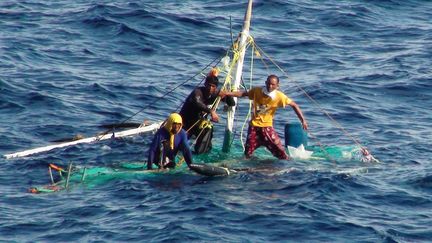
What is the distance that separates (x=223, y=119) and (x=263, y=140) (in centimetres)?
510

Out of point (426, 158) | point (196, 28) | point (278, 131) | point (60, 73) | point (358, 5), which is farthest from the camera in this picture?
point (358, 5)

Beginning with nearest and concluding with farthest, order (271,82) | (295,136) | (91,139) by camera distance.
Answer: (271,82) → (295,136) → (91,139)

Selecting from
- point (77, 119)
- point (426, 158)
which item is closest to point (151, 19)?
point (77, 119)

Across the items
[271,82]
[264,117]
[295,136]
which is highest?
[271,82]

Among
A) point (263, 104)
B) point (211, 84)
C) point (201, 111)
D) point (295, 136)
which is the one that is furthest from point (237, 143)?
point (211, 84)

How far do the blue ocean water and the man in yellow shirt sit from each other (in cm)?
51

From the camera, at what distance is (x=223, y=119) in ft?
98.2

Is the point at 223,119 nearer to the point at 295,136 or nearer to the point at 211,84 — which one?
the point at 295,136

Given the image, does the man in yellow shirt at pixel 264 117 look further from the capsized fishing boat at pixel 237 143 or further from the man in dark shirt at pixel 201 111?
the capsized fishing boat at pixel 237 143

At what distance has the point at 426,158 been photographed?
1009 inches

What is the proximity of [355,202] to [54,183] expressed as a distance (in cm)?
632

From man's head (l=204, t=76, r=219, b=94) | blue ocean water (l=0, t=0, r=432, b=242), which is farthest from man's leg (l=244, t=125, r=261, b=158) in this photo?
man's head (l=204, t=76, r=219, b=94)

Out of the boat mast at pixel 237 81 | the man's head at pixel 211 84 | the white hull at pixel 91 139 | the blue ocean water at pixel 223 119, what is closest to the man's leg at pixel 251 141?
the blue ocean water at pixel 223 119

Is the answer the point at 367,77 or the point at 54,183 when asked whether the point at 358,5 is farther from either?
the point at 54,183
